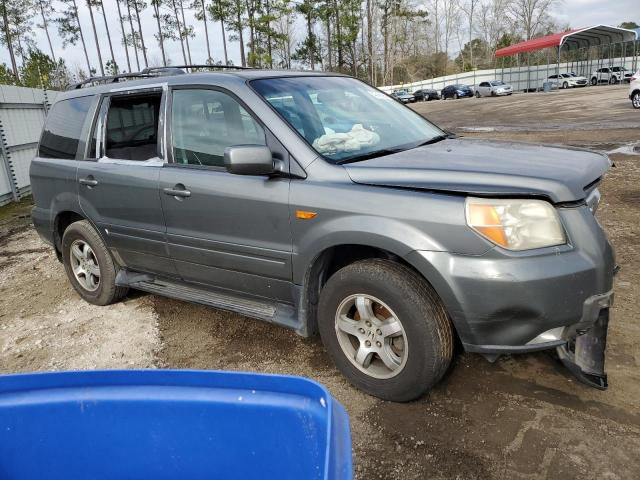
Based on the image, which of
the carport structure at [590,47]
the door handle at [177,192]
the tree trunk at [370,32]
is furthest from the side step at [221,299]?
the tree trunk at [370,32]

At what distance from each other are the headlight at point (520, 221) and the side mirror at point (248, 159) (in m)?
1.15

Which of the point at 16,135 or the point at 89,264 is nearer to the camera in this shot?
the point at 89,264

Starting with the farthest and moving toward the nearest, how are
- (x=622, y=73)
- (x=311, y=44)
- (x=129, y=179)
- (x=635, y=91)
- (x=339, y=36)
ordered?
1. (x=339, y=36)
2. (x=311, y=44)
3. (x=622, y=73)
4. (x=635, y=91)
5. (x=129, y=179)

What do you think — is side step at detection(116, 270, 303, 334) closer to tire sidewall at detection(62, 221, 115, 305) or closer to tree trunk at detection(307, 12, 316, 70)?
tire sidewall at detection(62, 221, 115, 305)

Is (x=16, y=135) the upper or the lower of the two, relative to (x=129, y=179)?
lower

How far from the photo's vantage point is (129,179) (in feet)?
12.7

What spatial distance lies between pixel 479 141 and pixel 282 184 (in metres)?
1.44

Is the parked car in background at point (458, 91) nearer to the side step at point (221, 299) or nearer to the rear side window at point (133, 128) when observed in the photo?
the rear side window at point (133, 128)

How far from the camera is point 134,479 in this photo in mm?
1323

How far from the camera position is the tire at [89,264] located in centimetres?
436

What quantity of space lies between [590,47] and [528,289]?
167 ft

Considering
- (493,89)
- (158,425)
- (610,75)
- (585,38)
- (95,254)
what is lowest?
(493,89)

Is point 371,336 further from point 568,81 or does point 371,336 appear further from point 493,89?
point 568,81

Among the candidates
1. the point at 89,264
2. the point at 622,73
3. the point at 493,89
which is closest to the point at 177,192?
the point at 89,264
